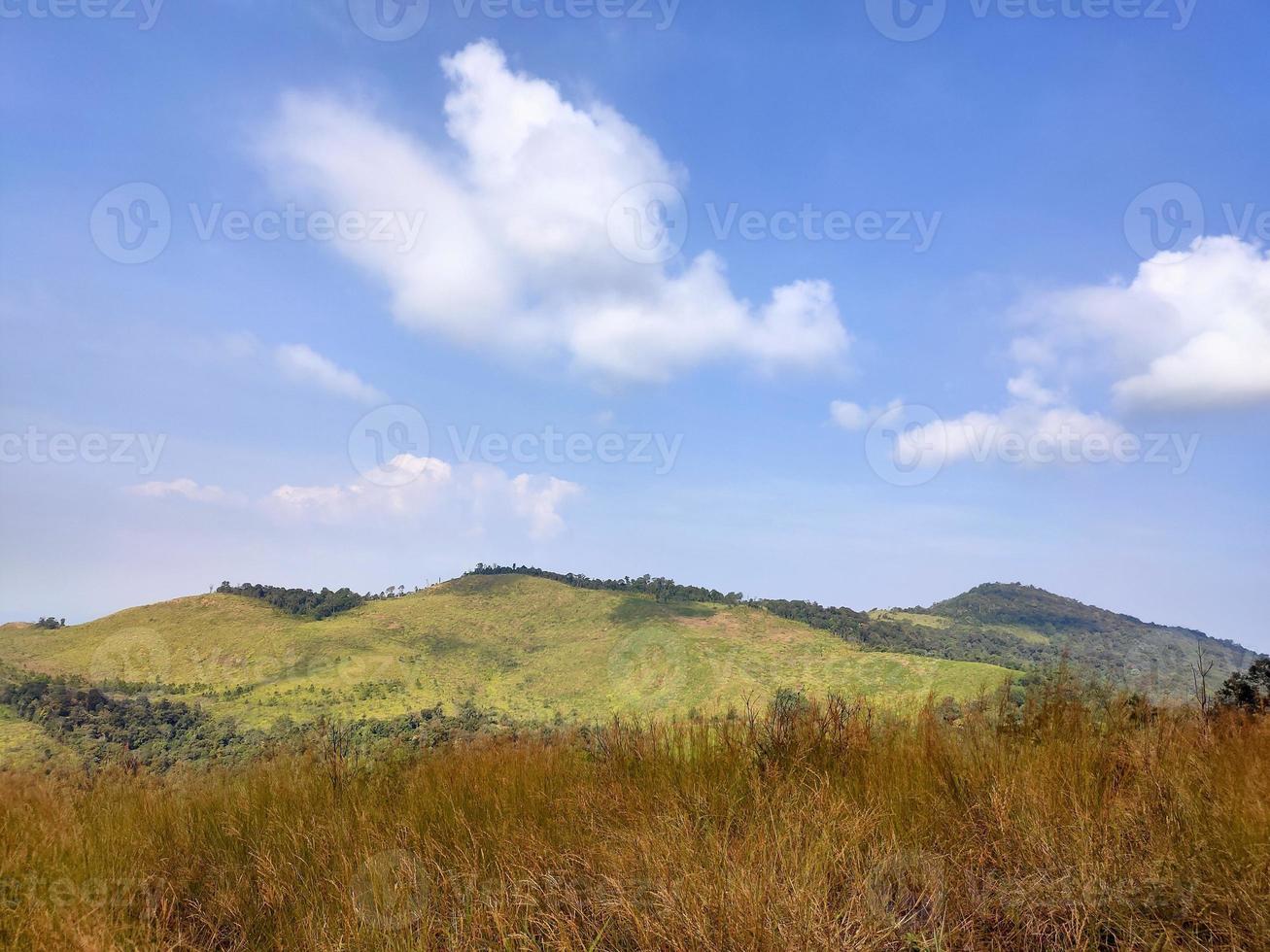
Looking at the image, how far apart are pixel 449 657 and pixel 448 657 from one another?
0.10 metres

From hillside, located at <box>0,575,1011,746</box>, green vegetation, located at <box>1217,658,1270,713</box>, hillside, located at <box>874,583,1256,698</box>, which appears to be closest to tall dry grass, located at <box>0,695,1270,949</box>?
green vegetation, located at <box>1217,658,1270,713</box>

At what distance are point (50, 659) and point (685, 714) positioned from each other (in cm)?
7176

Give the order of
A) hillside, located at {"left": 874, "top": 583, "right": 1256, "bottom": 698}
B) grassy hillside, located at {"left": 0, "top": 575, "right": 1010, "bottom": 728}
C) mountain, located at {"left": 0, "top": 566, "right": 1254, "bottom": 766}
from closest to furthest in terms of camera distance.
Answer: mountain, located at {"left": 0, "top": 566, "right": 1254, "bottom": 766} < grassy hillside, located at {"left": 0, "top": 575, "right": 1010, "bottom": 728} < hillside, located at {"left": 874, "top": 583, "right": 1256, "bottom": 698}

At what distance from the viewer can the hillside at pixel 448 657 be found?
1960 inches

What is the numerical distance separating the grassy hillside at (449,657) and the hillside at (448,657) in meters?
0.20

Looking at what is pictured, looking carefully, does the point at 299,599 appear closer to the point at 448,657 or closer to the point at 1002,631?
the point at 448,657

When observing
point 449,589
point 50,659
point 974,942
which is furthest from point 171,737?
point 449,589

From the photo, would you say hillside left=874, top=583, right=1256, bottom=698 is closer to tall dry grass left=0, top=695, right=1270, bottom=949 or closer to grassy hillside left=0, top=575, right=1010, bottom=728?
grassy hillside left=0, top=575, right=1010, bottom=728

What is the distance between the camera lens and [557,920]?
3170 millimetres

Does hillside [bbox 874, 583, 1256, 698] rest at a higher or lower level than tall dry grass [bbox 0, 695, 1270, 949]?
lower

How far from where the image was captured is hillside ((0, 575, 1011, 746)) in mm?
49781

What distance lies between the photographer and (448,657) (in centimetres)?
6588

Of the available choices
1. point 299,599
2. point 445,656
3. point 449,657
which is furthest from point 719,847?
point 299,599

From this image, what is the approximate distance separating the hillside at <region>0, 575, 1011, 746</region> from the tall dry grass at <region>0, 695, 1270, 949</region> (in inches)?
1549
